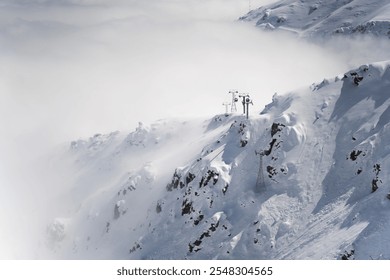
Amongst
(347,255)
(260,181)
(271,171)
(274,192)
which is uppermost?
(271,171)

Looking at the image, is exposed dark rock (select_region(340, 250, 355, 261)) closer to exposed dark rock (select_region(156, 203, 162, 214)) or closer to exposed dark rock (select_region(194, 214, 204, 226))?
exposed dark rock (select_region(194, 214, 204, 226))

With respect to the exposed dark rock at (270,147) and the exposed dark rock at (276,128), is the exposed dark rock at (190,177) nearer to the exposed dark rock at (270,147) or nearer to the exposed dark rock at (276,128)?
the exposed dark rock at (270,147)

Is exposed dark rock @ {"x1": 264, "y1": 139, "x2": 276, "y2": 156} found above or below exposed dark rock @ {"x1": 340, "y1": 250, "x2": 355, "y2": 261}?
above

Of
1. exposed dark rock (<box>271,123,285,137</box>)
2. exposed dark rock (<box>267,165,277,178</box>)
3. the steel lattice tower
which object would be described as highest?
exposed dark rock (<box>271,123,285,137</box>)

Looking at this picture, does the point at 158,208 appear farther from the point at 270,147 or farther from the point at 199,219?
the point at 270,147

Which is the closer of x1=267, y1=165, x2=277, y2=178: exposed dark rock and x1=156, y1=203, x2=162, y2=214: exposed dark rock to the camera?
x1=267, y1=165, x2=277, y2=178: exposed dark rock

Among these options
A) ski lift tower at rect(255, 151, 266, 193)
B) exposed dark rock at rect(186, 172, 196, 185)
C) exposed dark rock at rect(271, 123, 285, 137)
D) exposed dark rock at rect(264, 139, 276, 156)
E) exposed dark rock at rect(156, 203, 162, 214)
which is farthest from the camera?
exposed dark rock at rect(156, 203, 162, 214)

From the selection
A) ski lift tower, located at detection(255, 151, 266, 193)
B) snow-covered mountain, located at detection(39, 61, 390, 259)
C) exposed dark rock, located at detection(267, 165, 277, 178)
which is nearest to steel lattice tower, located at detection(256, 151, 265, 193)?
ski lift tower, located at detection(255, 151, 266, 193)

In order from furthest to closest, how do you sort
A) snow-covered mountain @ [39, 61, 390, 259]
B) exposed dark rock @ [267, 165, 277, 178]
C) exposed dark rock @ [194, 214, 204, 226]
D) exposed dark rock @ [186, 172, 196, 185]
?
exposed dark rock @ [186, 172, 196, 185] → exposed dark rock @ [194, 214, 204, 226] → exposed dark rock @ [267, 165, 277, 178] → snow-covered mountain @ [39, 61, 390, 259]

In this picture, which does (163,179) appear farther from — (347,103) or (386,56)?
(386,56)

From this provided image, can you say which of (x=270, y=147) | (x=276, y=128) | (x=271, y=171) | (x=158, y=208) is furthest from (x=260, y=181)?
(x=158, y=208)
